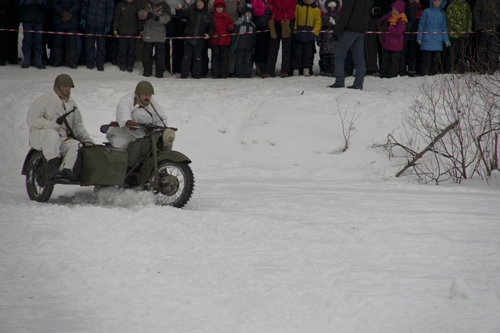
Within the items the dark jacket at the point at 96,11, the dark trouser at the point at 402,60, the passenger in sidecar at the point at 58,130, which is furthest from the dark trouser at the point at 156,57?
the passenger in sidecar at the point at 58,130

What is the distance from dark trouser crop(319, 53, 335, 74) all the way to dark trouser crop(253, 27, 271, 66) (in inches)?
60.2

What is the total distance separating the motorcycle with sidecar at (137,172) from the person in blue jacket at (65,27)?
766 centimetres

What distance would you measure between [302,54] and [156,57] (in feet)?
12.6

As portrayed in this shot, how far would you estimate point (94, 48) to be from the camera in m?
13.7

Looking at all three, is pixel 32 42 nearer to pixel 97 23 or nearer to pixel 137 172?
pixel 97 23

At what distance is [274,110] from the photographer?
1095 cm

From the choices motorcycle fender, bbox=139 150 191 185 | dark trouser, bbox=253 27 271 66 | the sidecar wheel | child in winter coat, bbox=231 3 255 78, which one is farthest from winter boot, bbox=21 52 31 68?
motorcycle fender, bbox=139 150 191 185

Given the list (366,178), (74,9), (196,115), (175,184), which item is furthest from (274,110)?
(74,9)

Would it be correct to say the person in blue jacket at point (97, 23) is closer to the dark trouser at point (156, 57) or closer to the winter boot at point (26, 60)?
the dark trouser at point (156, 57)

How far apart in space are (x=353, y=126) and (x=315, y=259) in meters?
6.55

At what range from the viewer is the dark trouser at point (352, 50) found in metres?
11.4

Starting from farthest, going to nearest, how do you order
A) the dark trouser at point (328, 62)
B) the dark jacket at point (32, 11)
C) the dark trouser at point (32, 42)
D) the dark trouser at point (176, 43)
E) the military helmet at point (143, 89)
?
the dark trouser at point (328, 62) < the dark trouser at point (176, 43) < the dark trouser at point (32, 42) < the dark jacket at point (32, 11) < the military helmet at point (143, 89)

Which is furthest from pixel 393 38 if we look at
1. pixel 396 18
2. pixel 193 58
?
pixel 193 58

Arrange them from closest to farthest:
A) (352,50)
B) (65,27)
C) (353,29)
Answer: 1. (353,29)
2. (352,50)
3. (65,27)
